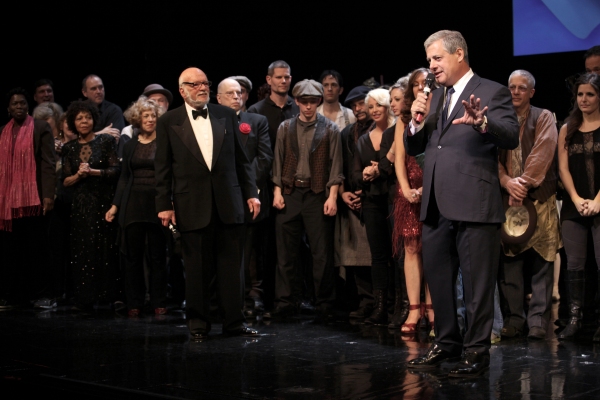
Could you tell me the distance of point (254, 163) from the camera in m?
6.19

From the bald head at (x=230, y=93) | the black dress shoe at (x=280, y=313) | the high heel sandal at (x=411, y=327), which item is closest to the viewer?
the high heel sandal at (x=411, y=327)

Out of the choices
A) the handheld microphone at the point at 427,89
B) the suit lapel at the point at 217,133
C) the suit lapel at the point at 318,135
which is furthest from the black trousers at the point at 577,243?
the suit lapel at the point at 217,133

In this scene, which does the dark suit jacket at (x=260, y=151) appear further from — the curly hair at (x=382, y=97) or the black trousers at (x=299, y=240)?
the curly hair at (x=382, y=97)

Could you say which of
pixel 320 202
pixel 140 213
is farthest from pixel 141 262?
pixel 320 202

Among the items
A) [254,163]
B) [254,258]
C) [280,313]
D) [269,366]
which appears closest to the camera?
[269,366]

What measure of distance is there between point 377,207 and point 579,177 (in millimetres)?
1366

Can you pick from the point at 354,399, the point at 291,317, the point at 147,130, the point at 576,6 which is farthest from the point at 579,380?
the point at 576,6

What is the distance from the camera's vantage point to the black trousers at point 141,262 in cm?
614

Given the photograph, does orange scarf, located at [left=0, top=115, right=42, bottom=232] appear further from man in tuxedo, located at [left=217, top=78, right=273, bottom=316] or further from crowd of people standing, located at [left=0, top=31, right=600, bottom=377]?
man in tuxedo, located at [left=217, top=78, right=273, bottom=316]

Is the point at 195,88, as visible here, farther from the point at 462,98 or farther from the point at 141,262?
the point at 462,98

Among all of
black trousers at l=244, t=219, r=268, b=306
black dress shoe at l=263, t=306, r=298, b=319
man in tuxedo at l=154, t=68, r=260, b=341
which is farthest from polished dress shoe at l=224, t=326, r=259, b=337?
black trousers at l=244, t=219, r=268, b=306

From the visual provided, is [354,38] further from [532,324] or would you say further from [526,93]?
[532,324]

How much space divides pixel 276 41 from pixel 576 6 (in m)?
3.09

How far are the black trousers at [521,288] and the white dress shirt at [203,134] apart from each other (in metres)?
1.99
